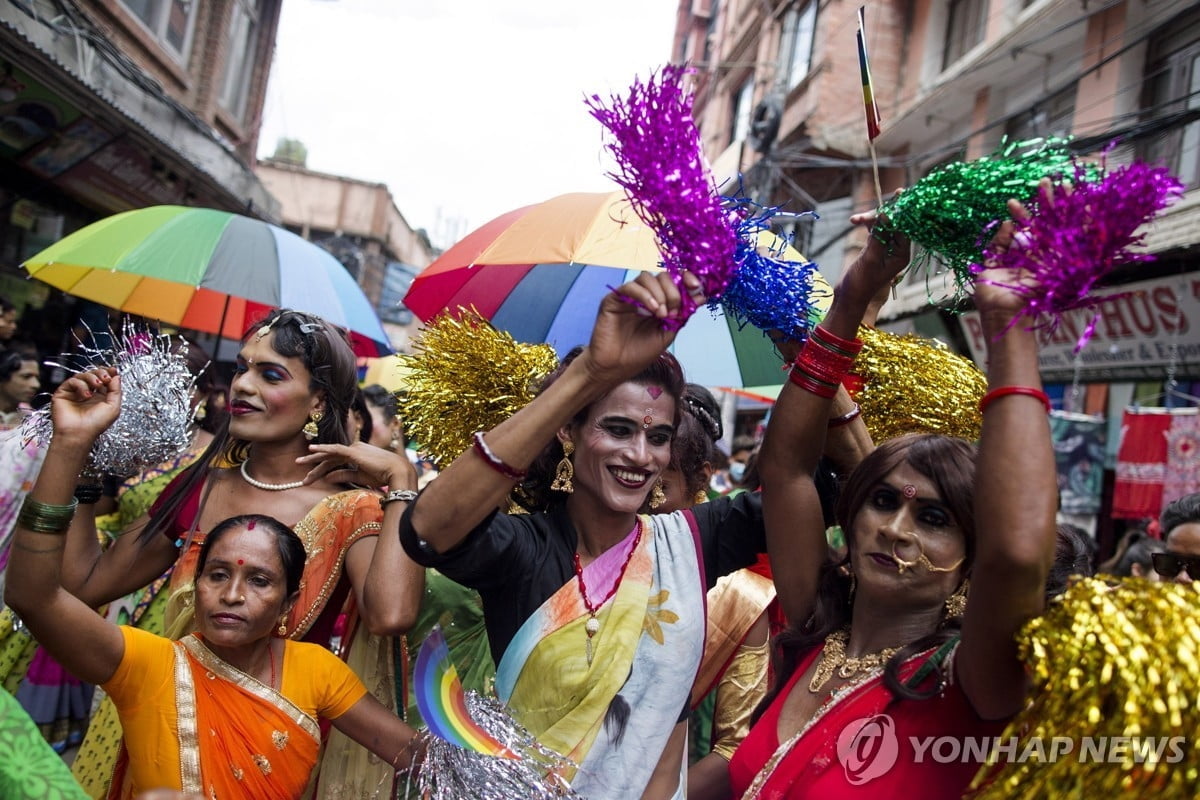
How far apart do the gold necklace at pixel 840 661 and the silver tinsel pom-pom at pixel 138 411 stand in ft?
6.45

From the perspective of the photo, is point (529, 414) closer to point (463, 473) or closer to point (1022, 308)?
point (463, 473)

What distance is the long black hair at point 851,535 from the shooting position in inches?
61.7

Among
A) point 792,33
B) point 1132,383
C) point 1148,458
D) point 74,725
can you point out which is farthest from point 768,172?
point 74,725

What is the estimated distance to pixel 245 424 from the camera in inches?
94.5

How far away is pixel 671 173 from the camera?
1.43 metres

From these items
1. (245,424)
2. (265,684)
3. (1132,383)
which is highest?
(1132,383)

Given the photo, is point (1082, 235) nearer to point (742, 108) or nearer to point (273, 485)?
point (273, 485)

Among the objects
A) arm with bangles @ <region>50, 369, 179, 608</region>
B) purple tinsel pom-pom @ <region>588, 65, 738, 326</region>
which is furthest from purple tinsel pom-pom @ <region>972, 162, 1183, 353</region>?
arm with bangles @ <region>50, 369, 179, 608</region>

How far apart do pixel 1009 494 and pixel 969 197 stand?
51cm

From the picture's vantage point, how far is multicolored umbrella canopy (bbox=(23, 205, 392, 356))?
159 inches

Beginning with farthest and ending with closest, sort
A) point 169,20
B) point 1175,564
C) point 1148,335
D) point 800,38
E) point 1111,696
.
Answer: point 800,38 < point 169,20 < point 1148,335 < point 1175,564 < point 1111,696

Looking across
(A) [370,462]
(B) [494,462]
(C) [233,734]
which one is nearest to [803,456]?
(B) [494,462]

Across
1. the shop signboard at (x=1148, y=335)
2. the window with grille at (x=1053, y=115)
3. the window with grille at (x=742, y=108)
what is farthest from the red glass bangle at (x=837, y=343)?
the window with grille at (x=742, y=108)

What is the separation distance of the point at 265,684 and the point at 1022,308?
1734 millimetres
